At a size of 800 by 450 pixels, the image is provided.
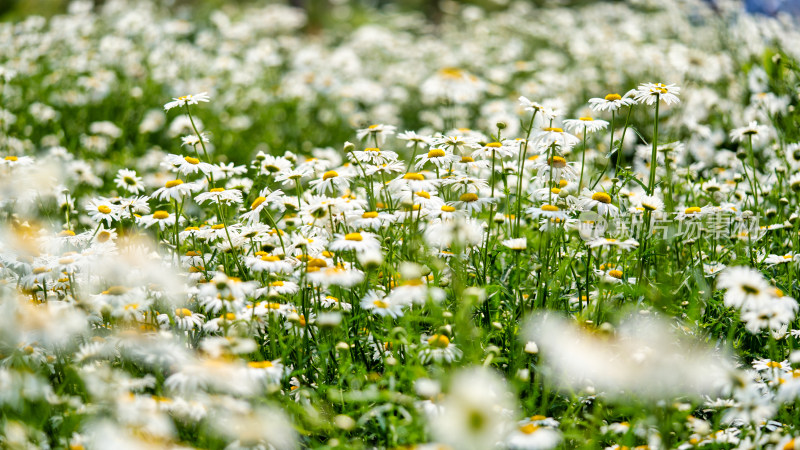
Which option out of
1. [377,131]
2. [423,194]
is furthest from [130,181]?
[423,194]

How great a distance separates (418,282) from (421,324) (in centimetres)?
55

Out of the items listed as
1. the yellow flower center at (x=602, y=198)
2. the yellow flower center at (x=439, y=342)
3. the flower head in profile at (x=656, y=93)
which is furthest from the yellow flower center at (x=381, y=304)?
the flower head in profile at (x=656, y=93)

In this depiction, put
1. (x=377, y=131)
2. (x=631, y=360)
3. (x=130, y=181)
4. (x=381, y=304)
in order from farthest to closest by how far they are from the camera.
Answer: (x=130, y=181) < (x=377, y=131) < (x=381, y=304) < (x=631, y=360)

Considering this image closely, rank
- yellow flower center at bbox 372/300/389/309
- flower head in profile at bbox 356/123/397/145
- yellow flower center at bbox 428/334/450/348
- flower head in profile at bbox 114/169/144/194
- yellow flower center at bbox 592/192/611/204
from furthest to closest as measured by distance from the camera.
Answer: flower head in profile at bbox 114/169/144/194 → flower head in profile at bbox 356/123/397/145 → yellow flower center at bbox 592/192/611/204 → yellow flower center at bbox 372/300/389/309 → yellow flower center at bbox 428/334/450/348

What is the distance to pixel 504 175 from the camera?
9.16 ft

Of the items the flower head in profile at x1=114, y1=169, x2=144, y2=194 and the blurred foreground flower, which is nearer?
the blurred foreground flower

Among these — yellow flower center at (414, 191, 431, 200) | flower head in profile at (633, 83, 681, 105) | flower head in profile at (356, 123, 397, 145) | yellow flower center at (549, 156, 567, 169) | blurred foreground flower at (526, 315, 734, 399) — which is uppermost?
flower head in profile at (633, 83, 681, 105)

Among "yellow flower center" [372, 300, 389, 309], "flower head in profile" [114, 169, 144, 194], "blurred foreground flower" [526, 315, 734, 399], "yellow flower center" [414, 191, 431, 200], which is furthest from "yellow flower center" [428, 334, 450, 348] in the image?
"flower head in profile" [114, 169, 144, 194]

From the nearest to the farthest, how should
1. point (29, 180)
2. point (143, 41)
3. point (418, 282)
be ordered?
1. point (418, 282)
2. point (29, 180)
3. point (143, 41)

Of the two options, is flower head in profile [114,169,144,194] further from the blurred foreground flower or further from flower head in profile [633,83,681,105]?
flower head in profile [633,83,681,105]

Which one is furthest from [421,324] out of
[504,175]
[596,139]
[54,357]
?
[596,139]

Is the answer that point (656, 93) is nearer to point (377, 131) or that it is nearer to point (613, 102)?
point (613, 102)

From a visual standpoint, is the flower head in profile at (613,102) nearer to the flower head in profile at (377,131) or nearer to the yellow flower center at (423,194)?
the yellow flower center at (423,194)

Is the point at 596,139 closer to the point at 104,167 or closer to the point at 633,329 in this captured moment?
the point at 633,329
